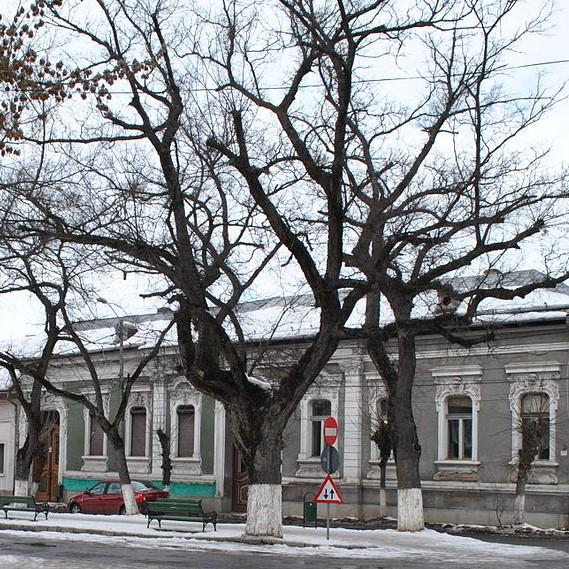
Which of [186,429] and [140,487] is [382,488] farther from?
[186,429]

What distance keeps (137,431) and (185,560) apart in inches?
990

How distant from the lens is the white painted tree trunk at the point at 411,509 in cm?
2647

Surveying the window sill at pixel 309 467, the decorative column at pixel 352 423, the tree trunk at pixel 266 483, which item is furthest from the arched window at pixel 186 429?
the tree trunk at pixel 266 483

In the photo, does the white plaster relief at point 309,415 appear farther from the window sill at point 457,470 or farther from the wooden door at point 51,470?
the wooden door at point 51,470

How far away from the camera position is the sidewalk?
71.9ft

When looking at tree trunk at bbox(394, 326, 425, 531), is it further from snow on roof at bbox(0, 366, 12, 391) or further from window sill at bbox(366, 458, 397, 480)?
snow on roof at bbox(0, 366, 12, 391)

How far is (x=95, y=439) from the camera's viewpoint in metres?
46.1

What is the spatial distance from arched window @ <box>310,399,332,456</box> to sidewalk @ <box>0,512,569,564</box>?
9460 mm

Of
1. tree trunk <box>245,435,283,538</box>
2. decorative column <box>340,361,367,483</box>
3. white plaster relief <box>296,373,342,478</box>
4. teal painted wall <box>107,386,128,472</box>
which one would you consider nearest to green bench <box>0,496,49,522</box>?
white plaster relief <box>296,373,342,478</box>

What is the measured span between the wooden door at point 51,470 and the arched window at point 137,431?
4.59 meters

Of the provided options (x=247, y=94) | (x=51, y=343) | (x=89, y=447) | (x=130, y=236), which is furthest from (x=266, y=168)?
(x=89, y=447)

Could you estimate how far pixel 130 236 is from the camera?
23656 millimetres

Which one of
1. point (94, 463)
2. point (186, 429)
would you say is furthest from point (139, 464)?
point (186, 429)

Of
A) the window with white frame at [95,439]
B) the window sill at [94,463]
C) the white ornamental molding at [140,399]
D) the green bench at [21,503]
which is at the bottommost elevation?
the green bench at [21,503]
